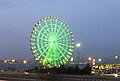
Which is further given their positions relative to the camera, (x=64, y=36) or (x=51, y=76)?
(x=64, y=36)

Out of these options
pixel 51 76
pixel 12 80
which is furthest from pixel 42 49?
pixel 12 80

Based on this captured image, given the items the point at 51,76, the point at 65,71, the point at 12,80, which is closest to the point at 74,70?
the point at 65,71

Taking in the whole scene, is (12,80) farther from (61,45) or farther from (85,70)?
(85,70)

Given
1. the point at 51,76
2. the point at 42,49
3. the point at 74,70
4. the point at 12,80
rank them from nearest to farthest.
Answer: the point at 12,80 → the point at 51,76 → the point at 42,49 → the point at 74,70

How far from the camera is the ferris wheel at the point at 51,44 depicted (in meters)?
67.4

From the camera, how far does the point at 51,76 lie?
53281 millimetres

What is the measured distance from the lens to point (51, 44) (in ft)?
224

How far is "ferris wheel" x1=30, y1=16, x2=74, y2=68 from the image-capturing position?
67375 mm

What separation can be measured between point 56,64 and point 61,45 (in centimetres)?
337

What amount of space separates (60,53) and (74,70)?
5013 millimetres

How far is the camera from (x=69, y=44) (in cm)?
7081

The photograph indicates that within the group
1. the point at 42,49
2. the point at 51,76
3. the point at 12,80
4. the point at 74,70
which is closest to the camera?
the point at 12,80

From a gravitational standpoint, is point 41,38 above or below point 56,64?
above

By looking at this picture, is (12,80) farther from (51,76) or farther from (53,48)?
(53,48)
